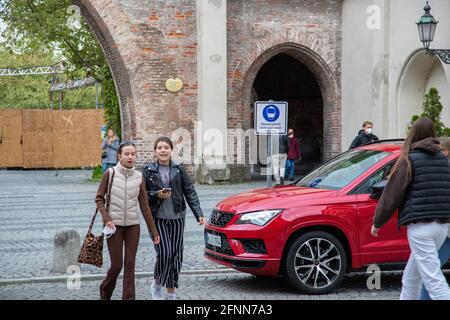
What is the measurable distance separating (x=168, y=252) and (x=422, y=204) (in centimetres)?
261

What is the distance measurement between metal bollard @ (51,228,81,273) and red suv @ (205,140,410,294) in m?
2.26

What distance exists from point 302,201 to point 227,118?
54.8ft

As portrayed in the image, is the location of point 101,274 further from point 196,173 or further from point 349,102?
point 349,102

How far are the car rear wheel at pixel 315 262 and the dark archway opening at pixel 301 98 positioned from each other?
23.1m

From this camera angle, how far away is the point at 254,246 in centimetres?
878

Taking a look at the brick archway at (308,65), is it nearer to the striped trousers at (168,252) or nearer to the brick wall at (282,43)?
the brick wall at (282,43)

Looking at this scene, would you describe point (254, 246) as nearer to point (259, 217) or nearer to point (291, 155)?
point (259, 217)

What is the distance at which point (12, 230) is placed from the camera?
14.8 metres

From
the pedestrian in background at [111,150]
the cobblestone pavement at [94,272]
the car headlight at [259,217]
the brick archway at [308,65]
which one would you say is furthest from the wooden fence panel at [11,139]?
the car headlight at [259,217]

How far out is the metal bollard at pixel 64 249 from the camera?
1024 cm

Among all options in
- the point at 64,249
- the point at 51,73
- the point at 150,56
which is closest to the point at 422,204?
the point at 64,249

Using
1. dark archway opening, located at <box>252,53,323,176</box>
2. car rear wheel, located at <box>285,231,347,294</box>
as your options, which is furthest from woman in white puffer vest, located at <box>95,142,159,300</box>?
dark archway opening, located at <box>252,53,323,176</box>

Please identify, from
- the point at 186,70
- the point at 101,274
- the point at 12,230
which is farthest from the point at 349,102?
the point at 101,274

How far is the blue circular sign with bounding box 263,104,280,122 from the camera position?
15.6 metres
